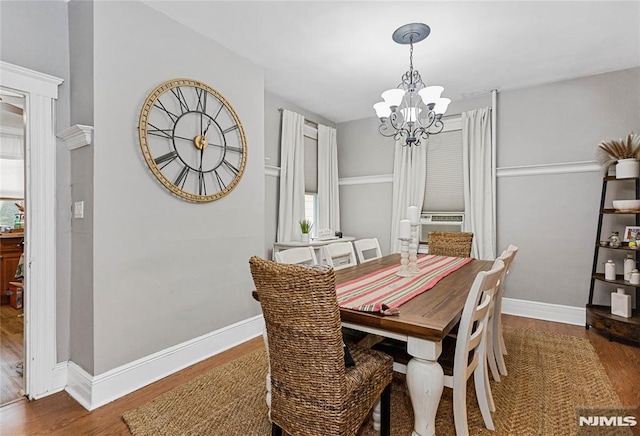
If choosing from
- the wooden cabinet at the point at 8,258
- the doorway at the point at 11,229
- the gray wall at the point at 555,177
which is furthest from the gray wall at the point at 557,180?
the wooden cabinet at the point at 8,258

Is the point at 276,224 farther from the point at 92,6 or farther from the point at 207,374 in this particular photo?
the point at 92,6

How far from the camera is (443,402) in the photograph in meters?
1.99

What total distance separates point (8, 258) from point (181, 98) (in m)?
3.94

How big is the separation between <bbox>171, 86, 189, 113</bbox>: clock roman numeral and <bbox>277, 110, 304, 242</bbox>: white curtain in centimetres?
149

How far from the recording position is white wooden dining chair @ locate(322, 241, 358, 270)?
2496 millimetres

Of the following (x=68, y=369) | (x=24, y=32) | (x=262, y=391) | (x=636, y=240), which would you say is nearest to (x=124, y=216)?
(x=68, y=369)

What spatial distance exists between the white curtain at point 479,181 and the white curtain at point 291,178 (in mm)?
2088

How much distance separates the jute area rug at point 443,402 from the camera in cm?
176

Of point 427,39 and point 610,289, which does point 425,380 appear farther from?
point 610,289

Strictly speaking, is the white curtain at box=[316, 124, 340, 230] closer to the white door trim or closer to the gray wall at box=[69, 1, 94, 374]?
the gray wall at box=[69, 1, 94, 374]

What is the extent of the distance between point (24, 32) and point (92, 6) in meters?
0.45

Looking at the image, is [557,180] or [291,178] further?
[291,178]
